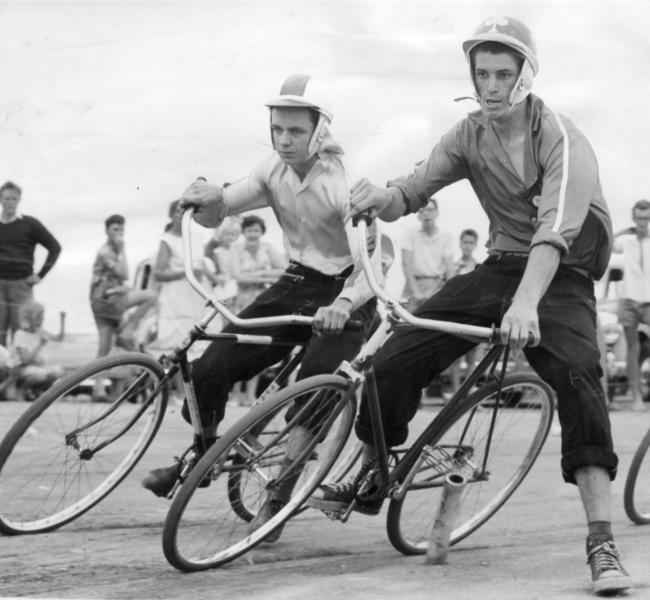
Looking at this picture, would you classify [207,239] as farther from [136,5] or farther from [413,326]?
[413,326]

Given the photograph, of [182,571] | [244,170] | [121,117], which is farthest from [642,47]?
[182,571]

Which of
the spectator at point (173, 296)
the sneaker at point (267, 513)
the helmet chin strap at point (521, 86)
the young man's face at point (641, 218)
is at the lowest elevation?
the sneaker at point (267, 513)

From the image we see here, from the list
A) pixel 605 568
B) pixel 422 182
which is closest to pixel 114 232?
pixel 422 182

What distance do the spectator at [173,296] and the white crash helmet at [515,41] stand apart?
253 inches

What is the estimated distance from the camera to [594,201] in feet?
18.1

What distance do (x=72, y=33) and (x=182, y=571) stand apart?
740cm

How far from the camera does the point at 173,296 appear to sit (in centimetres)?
1173

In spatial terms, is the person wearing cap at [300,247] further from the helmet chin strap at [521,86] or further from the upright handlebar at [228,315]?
the helmet chin strap at [521,86]

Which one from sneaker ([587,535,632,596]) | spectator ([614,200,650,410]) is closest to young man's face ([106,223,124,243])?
spectator ([614,200,650,410])

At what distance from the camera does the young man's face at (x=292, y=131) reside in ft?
19.9

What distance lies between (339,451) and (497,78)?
58.1 inches

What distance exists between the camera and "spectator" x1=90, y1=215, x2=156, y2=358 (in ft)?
38.8

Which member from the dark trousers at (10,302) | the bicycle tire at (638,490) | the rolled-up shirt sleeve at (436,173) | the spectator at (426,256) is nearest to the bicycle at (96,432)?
Answer: the rolled-up shirt sleeve at (436,173)

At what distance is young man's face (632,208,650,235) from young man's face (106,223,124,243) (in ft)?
13.4
